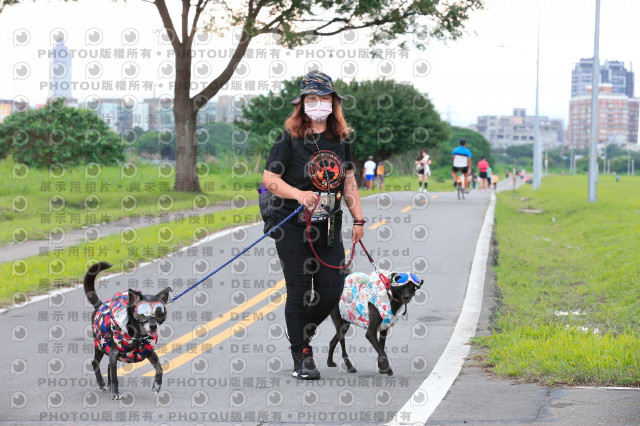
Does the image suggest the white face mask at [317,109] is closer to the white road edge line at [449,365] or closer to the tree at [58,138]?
the white road edge line at [449,365]

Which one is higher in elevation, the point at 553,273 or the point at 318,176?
the point at 318,176

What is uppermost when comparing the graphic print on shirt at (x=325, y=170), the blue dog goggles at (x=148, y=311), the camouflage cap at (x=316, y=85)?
the camouflage cap at (x=316, y=85)

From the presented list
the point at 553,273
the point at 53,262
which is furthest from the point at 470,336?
the point at 53,262

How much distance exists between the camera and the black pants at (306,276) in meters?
6.37

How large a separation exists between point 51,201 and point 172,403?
19178mm

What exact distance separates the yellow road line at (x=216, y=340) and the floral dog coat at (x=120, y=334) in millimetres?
943

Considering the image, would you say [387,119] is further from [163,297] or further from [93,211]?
[163,297]

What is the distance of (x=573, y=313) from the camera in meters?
10.2

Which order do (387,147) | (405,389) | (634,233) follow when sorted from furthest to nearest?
(387,147) < (634,233) < (405,389)

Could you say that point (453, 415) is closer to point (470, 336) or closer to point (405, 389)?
point (405, 389)

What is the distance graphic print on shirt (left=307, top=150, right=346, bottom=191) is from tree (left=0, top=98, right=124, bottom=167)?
109 feet

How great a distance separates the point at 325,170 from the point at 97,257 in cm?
780

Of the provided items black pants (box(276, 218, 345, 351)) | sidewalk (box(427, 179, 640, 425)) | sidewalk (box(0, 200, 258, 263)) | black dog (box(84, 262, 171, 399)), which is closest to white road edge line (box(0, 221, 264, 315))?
sidewalk (box(0, 200, 258, 263))

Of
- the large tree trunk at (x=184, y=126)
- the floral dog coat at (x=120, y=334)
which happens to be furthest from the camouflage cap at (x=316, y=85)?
the large tree trunk at (x=184, y=126)
